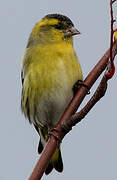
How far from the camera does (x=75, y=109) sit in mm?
2287

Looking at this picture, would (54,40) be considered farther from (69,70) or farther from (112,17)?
(112,17)

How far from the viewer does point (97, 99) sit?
1876mm

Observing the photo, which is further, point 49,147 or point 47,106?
point 47,106

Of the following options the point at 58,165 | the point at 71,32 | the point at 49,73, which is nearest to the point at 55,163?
the point at 58,165

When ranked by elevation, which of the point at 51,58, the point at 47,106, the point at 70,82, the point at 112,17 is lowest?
the point at 47,106

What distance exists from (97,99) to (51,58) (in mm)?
1758

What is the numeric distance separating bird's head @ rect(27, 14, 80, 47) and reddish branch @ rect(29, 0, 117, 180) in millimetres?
1449

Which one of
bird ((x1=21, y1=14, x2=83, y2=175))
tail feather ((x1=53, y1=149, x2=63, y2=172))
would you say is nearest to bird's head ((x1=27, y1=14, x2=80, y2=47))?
bird ((x1=21, y1=14, x2=83, y2=175))

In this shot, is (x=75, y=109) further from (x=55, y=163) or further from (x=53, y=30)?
(x=55, y=163)

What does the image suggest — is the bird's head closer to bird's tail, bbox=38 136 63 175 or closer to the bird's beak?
the bird's beak

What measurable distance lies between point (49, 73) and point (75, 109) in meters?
1.22

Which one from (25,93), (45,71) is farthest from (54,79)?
(25,93)

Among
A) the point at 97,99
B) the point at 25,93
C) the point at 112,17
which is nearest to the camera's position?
the point at 112,17

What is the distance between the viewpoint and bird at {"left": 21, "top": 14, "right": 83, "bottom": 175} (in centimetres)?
346
